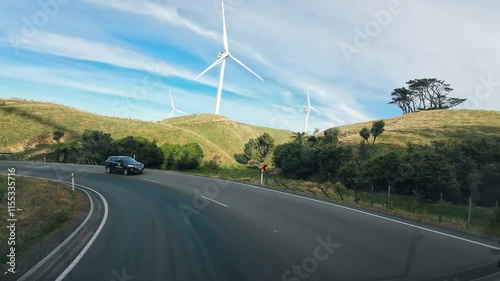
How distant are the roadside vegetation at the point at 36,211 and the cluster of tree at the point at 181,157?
29.3 m

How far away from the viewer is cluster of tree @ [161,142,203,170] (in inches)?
1992

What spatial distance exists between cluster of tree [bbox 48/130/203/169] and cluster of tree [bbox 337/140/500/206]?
23074 millimetres

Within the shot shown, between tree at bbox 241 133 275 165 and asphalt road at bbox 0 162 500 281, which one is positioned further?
tree at bbox 241 133 275 165

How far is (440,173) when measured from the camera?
98.1 feet

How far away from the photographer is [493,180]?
29625mm

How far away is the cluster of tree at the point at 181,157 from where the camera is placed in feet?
166

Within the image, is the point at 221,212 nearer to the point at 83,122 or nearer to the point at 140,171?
the point at 140,171

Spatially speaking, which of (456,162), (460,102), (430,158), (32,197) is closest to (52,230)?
(32,197)

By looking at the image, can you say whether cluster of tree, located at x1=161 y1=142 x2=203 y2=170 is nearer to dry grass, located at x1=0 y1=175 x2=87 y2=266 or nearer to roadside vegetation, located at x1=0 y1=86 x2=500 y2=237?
roadside vegetation, located at x1=0 y1=86 x2=500 y2=237

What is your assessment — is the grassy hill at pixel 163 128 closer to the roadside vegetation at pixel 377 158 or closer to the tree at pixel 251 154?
the roadside vegetation at pixel 377 158

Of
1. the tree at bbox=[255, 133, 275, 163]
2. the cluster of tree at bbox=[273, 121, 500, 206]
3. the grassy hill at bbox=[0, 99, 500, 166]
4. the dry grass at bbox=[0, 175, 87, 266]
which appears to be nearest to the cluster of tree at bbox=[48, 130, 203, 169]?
the grassy hill at bbox=[0, 99, 500, 166]

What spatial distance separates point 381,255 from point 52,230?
29.3ft

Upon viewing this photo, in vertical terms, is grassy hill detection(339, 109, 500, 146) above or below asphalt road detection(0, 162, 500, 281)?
above

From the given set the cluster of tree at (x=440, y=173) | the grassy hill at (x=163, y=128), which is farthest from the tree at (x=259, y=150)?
the cluster of tree at (x=440, y=173)
